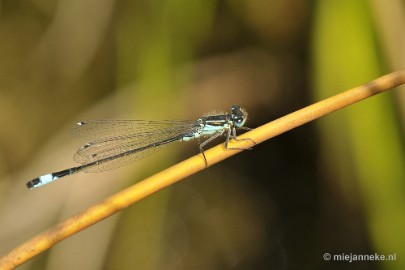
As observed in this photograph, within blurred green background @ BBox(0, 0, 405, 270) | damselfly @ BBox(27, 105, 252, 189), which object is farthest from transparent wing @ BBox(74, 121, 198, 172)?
blurred green background @ BBox(0, 0, 405, 270)

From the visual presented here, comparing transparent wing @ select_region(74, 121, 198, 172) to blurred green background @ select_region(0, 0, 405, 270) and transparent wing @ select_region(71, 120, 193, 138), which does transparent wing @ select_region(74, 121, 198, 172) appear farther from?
blurred green background @ select_region(0, 0, 405, 270)

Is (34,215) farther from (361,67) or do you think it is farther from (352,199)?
(361,67)

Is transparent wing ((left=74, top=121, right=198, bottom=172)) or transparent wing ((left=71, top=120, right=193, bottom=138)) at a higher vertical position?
transparent wing ((left=71, top=120, right=193, bottom=138))

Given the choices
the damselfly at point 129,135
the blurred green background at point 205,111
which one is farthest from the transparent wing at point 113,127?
the blurred green background at point 205,111

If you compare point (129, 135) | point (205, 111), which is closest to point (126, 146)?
point (129, 135)

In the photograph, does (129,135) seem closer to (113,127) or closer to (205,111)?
(113,127)

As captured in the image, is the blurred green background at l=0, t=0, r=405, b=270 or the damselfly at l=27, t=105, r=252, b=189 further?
the damselfly at l=27, t=105, r=252, b=189
